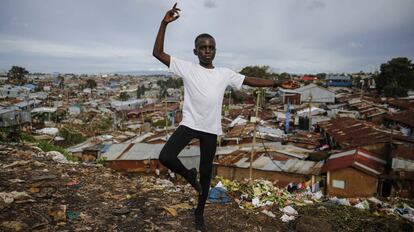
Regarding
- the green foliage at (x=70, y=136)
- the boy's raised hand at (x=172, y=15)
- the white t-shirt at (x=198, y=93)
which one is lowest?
the green foliage at (x=70, y=136)

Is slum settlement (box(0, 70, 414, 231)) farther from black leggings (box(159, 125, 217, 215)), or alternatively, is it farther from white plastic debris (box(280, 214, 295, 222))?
black leggings (box(159, 125, 217, 215))

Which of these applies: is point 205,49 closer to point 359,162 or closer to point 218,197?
point 218,197

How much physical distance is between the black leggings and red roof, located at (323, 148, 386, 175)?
8.81m

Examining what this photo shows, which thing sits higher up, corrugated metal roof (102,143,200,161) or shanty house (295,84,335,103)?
shanty house (295,84,335,103)

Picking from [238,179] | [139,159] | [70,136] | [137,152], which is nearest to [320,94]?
[238,179]

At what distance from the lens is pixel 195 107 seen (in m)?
2.15

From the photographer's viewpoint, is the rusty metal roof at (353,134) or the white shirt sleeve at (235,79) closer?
the white shirt sleeve at (235,79)

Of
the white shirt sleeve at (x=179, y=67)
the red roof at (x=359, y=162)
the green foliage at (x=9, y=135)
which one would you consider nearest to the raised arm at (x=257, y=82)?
the white shirt sleeve at (x=179, y=67)

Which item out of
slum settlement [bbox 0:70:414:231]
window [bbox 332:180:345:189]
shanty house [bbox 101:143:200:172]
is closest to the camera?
slum settlement [bbox 0:70:414:231]

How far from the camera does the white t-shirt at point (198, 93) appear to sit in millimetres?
2139

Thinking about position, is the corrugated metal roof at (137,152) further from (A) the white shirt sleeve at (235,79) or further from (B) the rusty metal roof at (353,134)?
(A) the white shirt sleeve at (235,79)

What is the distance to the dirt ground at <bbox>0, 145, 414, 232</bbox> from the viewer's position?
2.44 meters

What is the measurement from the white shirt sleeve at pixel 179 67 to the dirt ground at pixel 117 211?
1.34 metres

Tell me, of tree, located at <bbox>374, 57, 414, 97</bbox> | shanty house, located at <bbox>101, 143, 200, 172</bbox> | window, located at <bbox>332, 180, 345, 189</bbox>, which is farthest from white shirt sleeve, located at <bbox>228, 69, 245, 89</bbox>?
tree, located at <bbox>374, 57, 414, 97</bbox>
